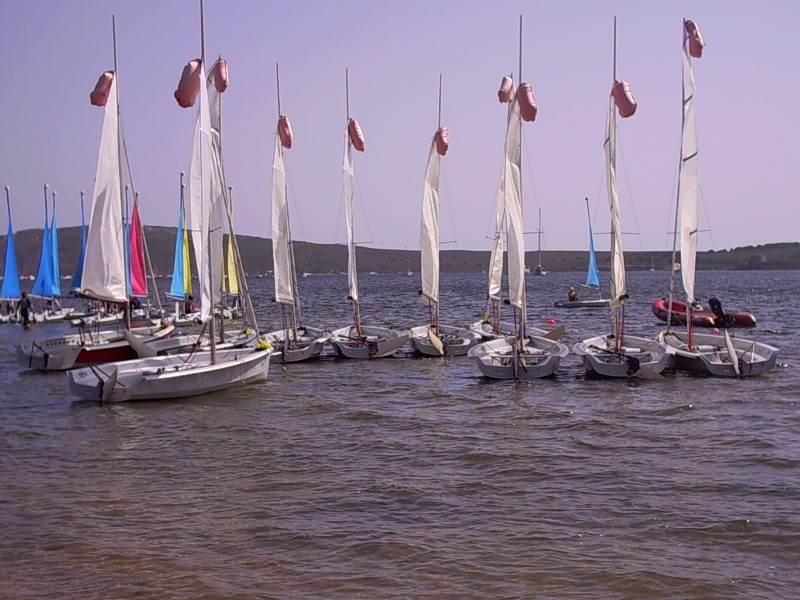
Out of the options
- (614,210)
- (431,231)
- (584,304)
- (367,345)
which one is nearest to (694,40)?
(614,210)

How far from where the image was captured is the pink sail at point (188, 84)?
21.3 metres

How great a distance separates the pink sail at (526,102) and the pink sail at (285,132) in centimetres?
899

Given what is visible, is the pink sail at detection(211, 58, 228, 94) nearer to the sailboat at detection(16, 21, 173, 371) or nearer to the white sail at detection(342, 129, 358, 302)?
the sailboat at detection(16, 21, 173, 371)

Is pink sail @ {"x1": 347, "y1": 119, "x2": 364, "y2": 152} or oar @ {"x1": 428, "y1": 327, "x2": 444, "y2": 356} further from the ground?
pink sail @ {"x1": 347, "y1": 119, "x2": 364, "y2": 152}

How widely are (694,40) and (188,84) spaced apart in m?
14.4

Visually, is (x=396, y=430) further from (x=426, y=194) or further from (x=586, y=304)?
(x=586, y=304)

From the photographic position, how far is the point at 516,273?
23453 millimetres

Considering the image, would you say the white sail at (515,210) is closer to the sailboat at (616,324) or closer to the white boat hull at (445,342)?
the sailboat at (616,324)

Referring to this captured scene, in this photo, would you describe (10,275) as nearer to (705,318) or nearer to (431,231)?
(431,231)

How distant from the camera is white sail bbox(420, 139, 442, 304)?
30781 mm

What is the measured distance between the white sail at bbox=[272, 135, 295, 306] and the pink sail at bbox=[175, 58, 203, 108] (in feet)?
22.5

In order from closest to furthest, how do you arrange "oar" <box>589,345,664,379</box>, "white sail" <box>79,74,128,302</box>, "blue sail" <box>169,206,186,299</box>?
"white sail" <box>79,74,128,302</box>
"oar" <box>589,345,664,379</box>
"blue sail" <box>169,206,186,299</box>

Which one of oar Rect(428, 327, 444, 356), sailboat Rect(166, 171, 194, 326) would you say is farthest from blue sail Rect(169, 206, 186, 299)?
oar Rect(428, 327, 444, 356)

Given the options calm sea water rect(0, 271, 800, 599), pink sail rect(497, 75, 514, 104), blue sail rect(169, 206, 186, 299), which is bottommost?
calm sea water rect(0, 271, 800, 599)
